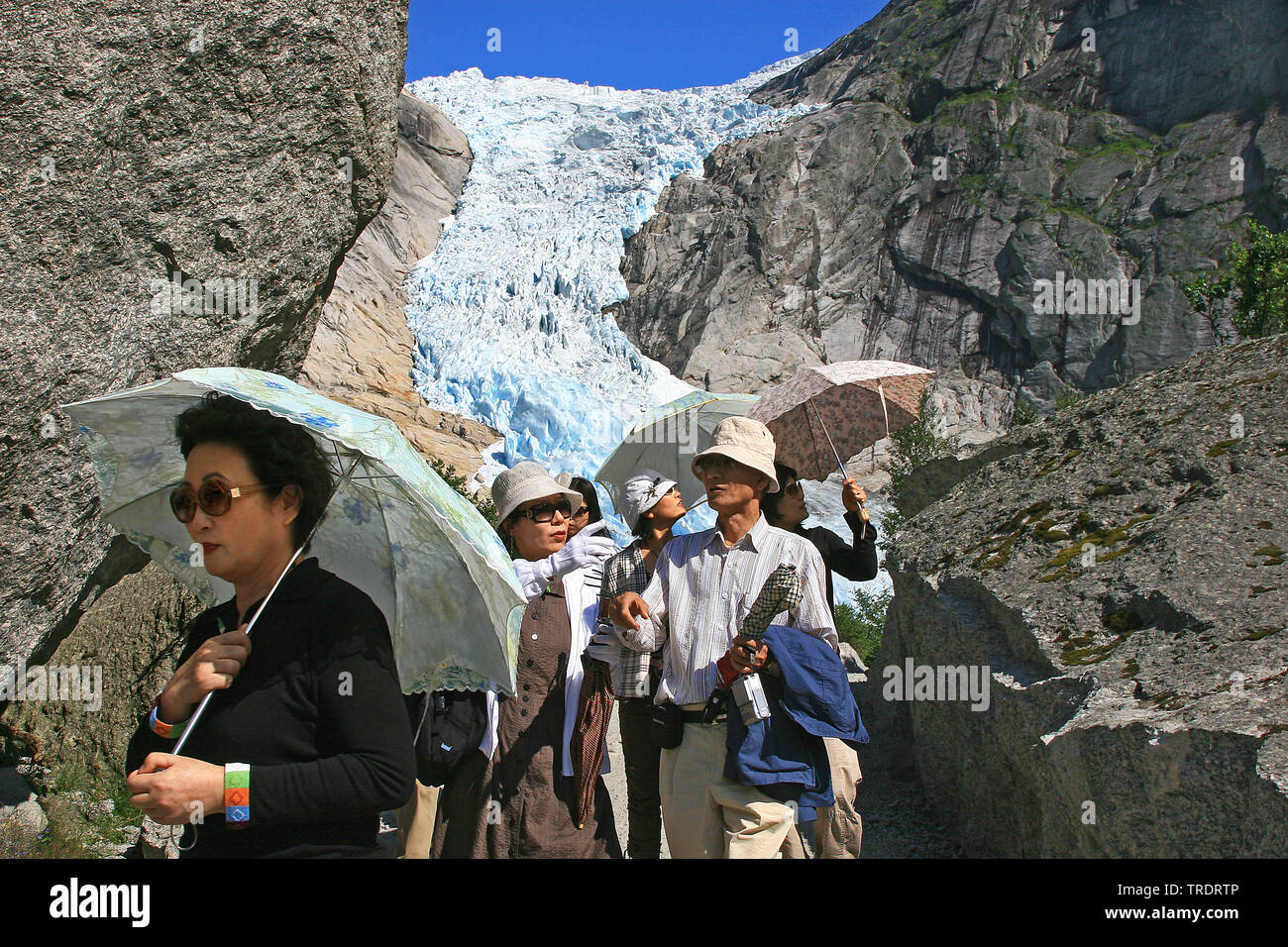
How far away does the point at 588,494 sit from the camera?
537 cm

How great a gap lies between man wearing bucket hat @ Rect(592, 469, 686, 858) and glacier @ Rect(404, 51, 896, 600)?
1841cm

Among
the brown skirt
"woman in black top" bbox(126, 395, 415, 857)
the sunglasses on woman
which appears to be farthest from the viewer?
the brown skirt

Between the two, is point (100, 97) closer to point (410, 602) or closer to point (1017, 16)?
point (410, 602)

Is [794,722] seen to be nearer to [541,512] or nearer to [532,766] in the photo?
[532,766]

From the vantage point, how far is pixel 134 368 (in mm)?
4934

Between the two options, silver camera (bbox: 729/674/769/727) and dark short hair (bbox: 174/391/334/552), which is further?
silver camera (bbox: 729/674/769/727)

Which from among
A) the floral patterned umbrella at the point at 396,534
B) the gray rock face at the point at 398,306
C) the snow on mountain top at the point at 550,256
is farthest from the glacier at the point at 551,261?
the floral patterned umbrella at the point at 396,534

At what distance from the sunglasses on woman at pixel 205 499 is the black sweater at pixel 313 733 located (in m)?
0.26

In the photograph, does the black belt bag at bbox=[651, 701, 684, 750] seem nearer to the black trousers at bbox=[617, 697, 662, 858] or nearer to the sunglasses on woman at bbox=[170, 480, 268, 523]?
the black trousers at bbox=[617, 697, 662, 858]

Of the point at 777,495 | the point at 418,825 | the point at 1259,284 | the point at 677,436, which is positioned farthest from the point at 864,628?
the point at 1259,284

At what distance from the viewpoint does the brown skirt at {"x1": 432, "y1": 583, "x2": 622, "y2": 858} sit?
3.31 m

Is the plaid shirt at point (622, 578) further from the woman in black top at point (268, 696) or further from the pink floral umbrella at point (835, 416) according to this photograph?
the pink floral umbrella at point (835, 416)

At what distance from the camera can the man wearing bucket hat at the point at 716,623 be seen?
3.06 metres

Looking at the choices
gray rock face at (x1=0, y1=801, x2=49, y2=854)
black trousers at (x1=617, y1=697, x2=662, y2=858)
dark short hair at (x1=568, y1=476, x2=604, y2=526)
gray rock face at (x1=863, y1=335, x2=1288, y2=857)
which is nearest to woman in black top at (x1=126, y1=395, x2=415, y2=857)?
gray rock face at (x1=863, y1=335, x2=1288, y2=857)
